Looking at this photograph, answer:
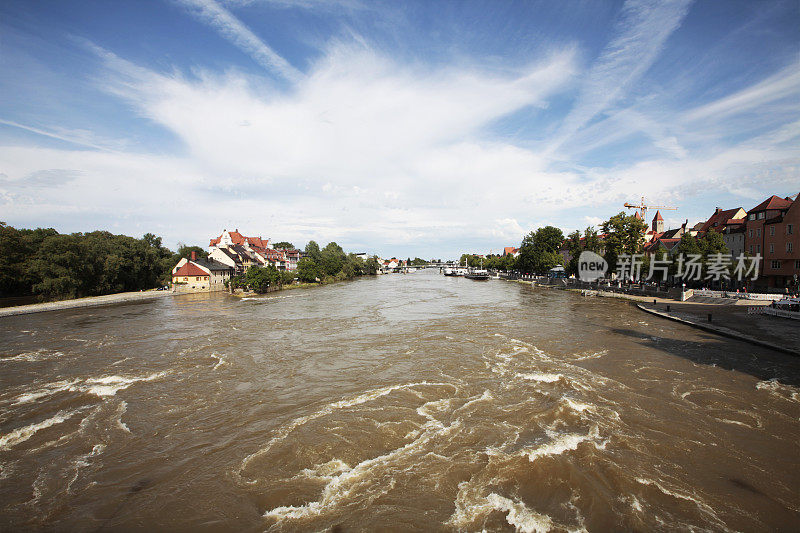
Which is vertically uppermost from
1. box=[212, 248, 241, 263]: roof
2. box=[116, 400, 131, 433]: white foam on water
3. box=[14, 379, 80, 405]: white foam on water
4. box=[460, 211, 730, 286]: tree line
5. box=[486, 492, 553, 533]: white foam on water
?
box=[460, 211, 730, 286]: tree line

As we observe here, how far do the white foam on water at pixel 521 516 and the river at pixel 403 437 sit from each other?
0.08 feet

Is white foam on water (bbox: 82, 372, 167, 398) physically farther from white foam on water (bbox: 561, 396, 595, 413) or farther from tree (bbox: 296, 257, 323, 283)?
tree (bbox: 296, 257, 323, 283)

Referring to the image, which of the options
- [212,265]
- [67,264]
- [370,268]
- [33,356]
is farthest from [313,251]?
[33,356]

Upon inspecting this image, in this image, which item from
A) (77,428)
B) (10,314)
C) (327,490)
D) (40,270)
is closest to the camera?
(327,490)

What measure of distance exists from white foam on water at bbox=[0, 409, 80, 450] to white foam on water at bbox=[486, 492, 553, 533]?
11808 millimetres

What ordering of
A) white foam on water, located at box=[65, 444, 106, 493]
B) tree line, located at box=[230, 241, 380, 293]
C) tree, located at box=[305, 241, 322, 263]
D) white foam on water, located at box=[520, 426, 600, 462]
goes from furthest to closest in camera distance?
1. tree, located at box=[305, 241, 322, 263]
2. tree line, located at box=[230, 241, 380, 293]
3. white foam on water, located at box=[520, 426, 600, 462]
4. white foam on water, located at box=[65, 444, 106, 493]

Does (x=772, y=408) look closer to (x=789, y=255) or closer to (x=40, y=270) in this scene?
(x=789, y=255)

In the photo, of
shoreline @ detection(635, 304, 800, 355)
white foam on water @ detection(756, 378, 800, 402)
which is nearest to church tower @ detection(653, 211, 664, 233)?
shoreline @ detection(635, 304, 800, 355)

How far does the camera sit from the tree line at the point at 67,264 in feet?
127

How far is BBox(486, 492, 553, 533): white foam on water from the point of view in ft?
18.2

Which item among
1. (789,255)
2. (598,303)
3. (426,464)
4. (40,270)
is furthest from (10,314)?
(789,255)

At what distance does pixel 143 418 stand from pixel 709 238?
52083 millimetres

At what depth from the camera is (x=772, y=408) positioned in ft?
32.4

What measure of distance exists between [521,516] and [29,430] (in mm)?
12781
